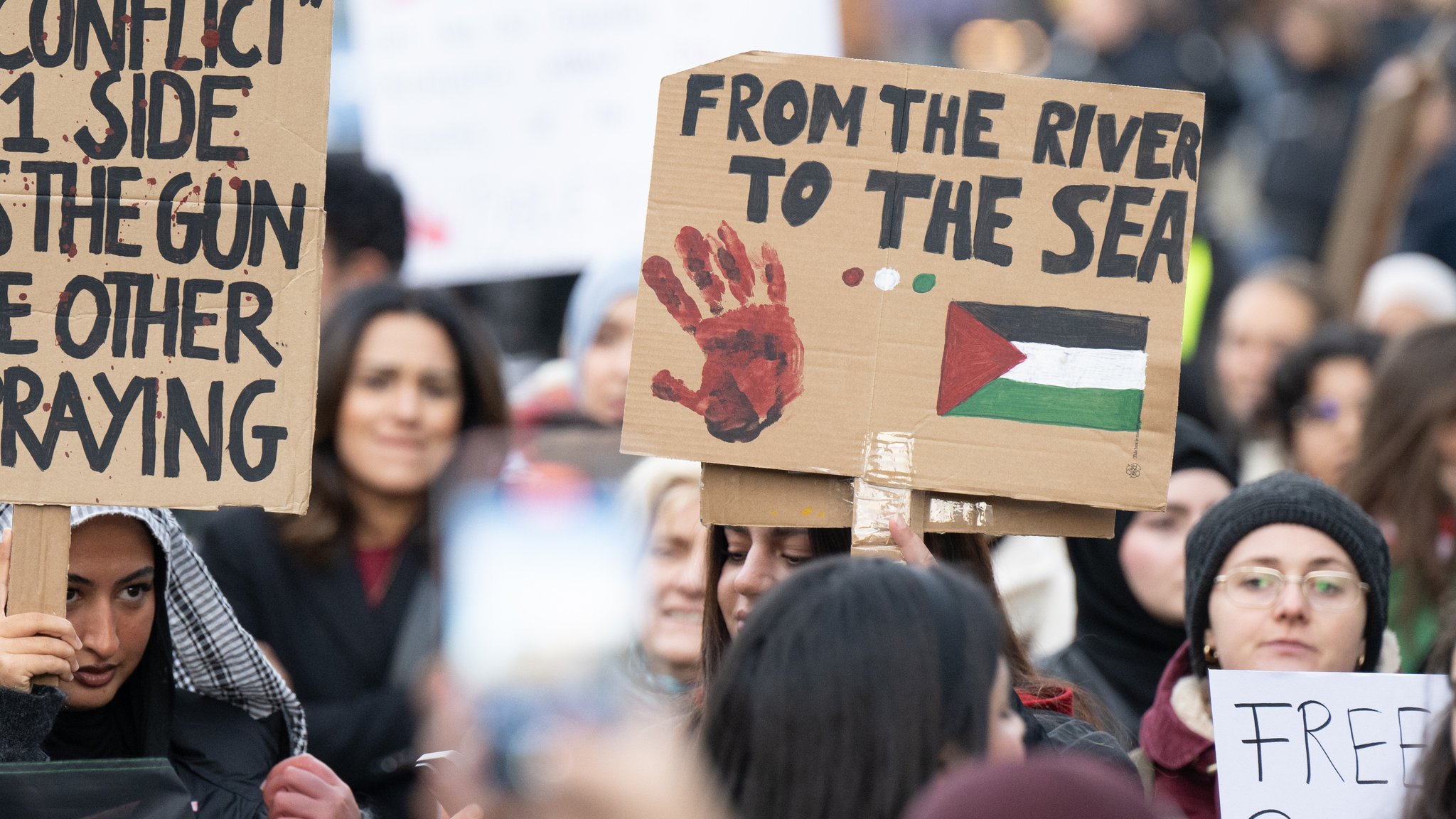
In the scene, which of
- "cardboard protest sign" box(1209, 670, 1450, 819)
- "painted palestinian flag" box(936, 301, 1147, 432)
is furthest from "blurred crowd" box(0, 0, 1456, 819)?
"painted palestinian flag" box(936, 301, 1147, 432)

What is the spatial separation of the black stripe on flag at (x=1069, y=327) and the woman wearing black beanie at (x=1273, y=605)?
74 centimetres

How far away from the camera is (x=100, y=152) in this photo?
3207mm

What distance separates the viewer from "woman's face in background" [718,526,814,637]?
10.6ft

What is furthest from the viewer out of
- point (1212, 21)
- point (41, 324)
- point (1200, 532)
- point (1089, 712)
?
point (1212, 21)

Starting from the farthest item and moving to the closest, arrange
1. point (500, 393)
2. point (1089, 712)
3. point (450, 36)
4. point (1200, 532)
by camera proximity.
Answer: point (450, 36)
point (500, 393)
point (1200, 532)
point (1089, 712)

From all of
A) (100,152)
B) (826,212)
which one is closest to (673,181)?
(826,212)

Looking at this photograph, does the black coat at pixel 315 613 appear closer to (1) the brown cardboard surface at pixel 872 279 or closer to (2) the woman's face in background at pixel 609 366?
(2) the woman's face in background at pixel 609 366

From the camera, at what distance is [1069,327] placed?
3.21 metres

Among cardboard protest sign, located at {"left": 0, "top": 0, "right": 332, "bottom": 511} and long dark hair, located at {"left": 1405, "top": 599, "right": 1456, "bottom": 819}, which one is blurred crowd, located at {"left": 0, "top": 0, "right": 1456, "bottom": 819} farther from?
cardboard protest sign, located at {"left": 0, "top": 0, "right": 332, "bottom": 511}

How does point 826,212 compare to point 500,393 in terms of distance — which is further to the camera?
point 500,393

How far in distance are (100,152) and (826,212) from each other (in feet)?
4.30

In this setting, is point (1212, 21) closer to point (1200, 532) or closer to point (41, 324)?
point (1200, 532)

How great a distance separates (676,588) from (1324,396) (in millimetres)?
2506

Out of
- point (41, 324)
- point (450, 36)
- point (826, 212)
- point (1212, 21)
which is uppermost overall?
point (1212, 21)
